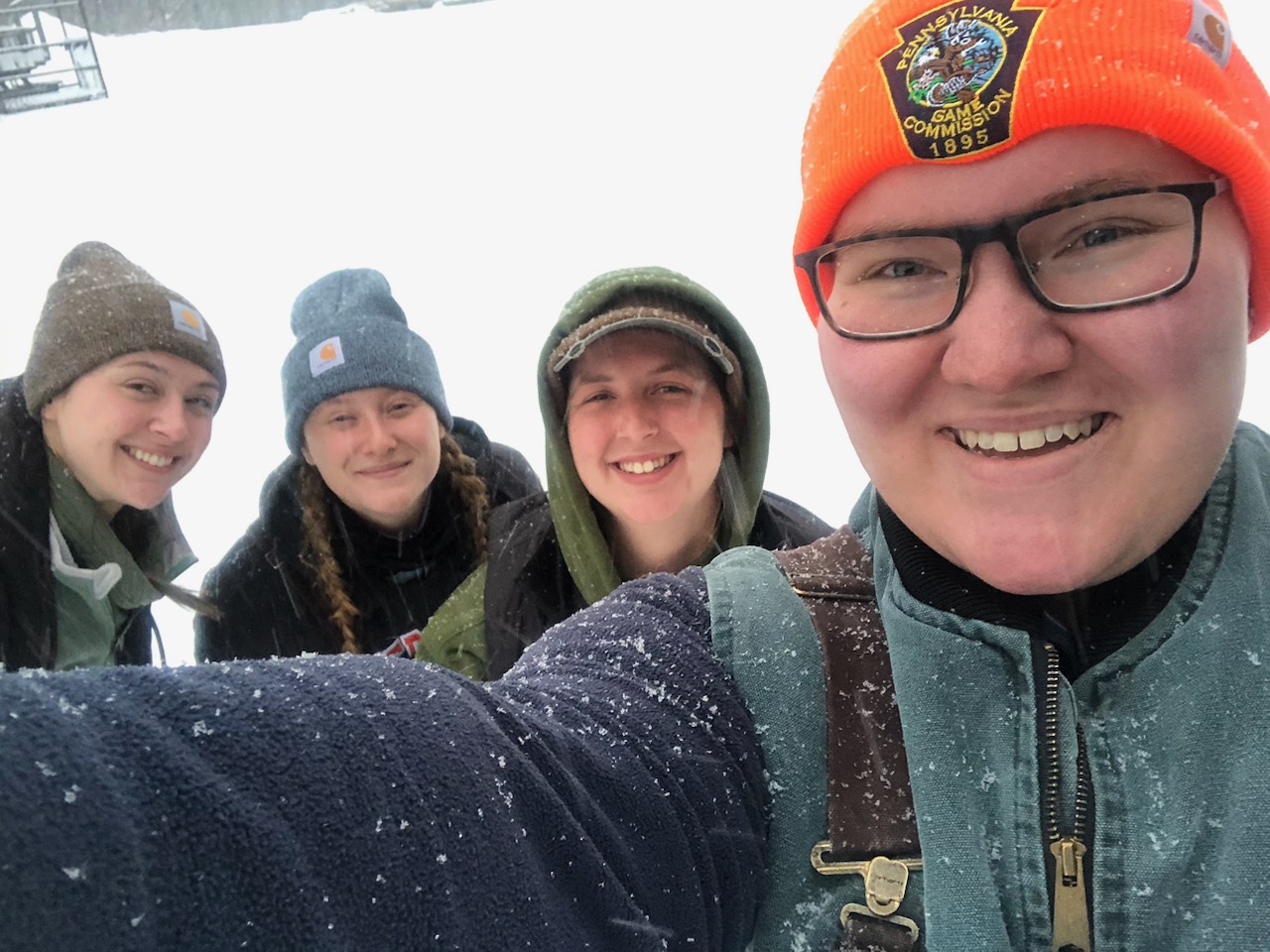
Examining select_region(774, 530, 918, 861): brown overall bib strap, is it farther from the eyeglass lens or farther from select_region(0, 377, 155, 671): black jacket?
select_region(0, 377, 155, 671): black jacket

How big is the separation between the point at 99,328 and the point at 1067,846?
3317mm

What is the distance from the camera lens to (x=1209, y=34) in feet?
2.82

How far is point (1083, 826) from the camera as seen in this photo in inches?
30.1

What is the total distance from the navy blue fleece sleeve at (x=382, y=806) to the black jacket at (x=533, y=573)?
51.3 inches

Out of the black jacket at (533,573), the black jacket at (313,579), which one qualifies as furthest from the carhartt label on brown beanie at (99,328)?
the black jacket at (533,573)

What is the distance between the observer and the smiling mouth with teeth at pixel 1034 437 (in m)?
0.79

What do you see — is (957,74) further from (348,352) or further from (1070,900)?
(348,352)

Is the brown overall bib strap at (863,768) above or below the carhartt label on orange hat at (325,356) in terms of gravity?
below

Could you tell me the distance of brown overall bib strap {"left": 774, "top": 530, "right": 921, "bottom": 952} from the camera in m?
0.78

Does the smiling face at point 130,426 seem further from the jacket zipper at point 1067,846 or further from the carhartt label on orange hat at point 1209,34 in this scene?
the carhartt label on orange hat at point 1209,34

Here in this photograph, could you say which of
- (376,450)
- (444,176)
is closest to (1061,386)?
(376,450)

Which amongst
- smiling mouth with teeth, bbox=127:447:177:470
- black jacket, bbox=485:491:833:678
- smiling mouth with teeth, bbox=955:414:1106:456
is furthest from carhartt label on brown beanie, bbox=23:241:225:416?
smiling mouth with teeth, bbox=955:414:1106:456

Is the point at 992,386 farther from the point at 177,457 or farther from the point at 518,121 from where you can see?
the point at 518,121

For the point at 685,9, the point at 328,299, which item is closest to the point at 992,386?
the point at 328,299
